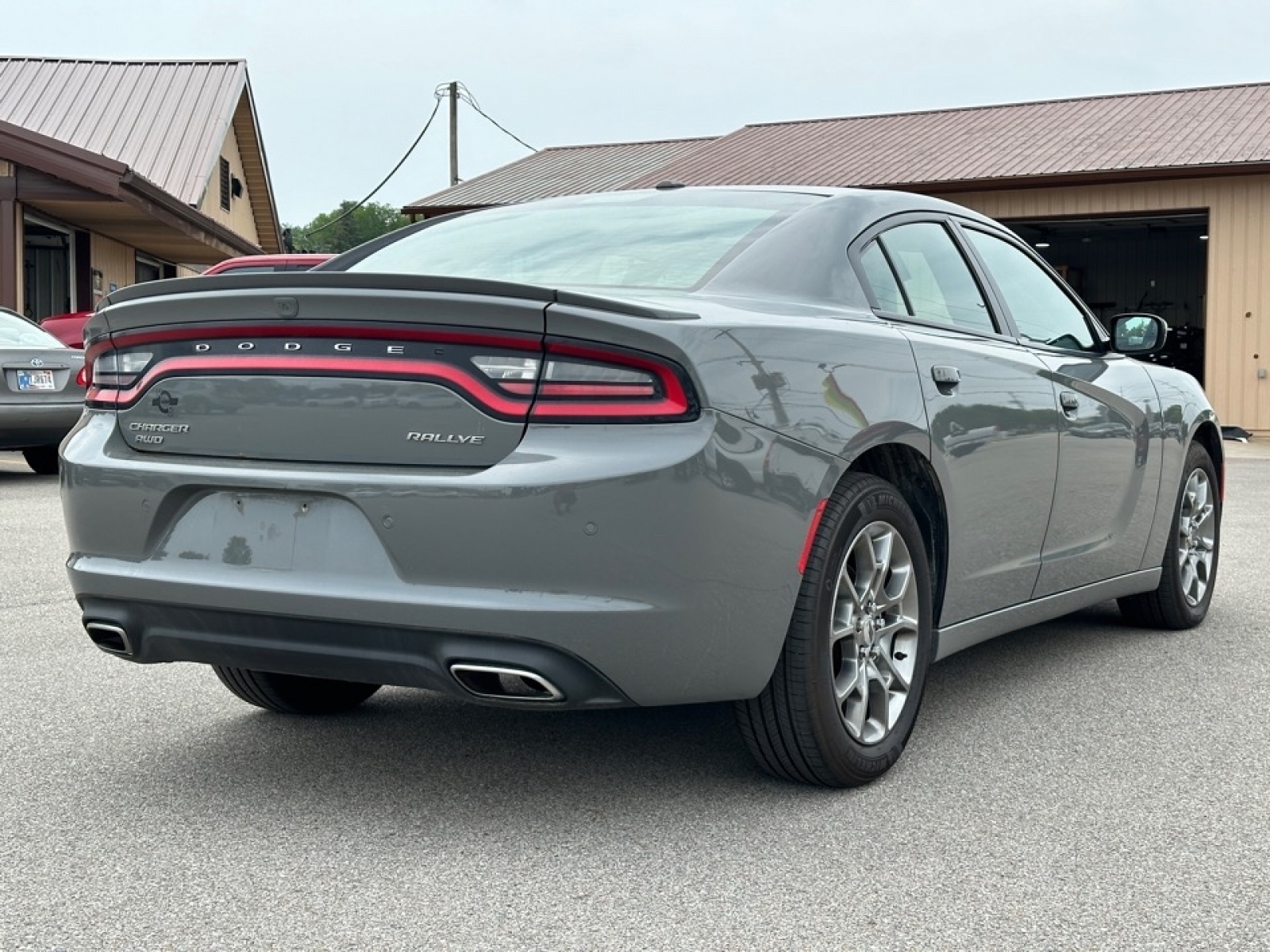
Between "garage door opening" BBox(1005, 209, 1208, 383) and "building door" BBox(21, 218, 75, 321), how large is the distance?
18.2 m

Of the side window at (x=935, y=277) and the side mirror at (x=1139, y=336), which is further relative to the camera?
the side mirror at (x=1139, y=336)

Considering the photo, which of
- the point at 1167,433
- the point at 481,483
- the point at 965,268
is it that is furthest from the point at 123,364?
the point at 1167,433

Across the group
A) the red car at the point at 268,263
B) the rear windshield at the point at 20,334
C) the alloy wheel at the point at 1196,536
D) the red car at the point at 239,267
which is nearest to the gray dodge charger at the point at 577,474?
the alloy wheel at the point at 1196,536

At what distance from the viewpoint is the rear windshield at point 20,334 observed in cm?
1127

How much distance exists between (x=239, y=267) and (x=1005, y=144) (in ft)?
52.8

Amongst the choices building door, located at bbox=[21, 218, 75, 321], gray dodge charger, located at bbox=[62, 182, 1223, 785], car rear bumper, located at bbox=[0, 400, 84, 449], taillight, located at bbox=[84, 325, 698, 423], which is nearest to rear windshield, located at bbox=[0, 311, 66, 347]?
car rear bumper, located at bbox=[0, 400, 84, 449]

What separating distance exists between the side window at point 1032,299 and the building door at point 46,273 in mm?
18742

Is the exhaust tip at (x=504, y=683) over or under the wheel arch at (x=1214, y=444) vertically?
over

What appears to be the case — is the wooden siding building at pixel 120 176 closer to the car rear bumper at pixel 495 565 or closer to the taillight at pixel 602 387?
the car rear bumper at pixel 495 565

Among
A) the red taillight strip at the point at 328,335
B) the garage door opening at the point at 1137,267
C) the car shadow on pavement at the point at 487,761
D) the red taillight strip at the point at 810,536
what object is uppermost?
the red taillight strip at the point at 328,335

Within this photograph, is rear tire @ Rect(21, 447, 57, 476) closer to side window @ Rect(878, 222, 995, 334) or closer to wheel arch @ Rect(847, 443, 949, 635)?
side window @ Rect(878, 222, 995, 334)

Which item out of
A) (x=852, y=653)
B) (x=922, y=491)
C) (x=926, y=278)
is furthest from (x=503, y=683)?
(x=926, y=278)

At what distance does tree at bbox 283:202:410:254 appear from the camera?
98.9m

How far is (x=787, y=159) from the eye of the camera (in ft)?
82.9
